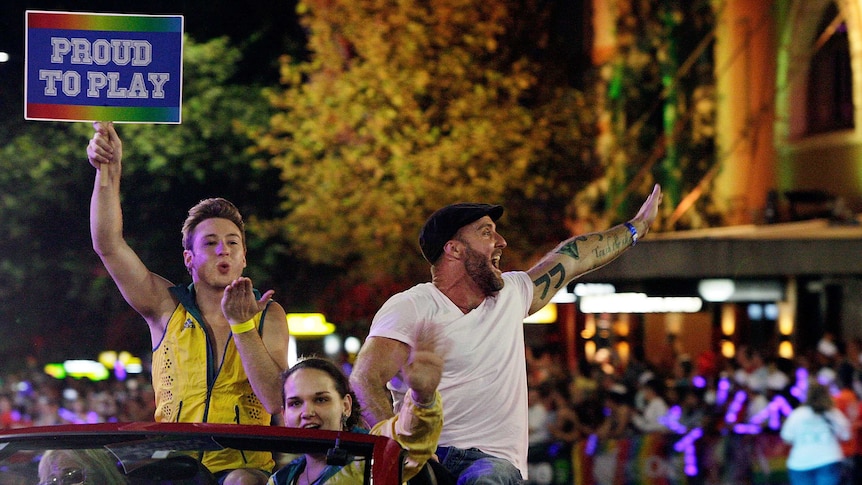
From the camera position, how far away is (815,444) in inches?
495

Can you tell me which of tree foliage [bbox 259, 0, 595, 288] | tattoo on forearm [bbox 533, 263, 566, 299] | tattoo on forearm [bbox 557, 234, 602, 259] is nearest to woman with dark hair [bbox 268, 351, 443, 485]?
tattoo on forearm [bbox 533, 263, 566, 299]

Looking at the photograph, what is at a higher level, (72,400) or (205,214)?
(205,214)

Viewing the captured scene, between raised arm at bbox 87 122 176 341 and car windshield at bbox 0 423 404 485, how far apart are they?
1.21 meters

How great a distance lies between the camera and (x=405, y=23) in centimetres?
2011

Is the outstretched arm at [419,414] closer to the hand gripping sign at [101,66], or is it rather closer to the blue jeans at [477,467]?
the blue jeans at [477,467]

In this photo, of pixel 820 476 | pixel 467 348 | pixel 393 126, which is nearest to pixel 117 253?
pixel 467 348

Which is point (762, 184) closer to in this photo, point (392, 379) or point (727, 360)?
point (727, 360)

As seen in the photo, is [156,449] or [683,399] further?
[683,399]

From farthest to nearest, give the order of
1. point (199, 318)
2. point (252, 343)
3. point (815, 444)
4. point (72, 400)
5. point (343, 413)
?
1. point (72, 400)
2. point (815, 444)
3. point (199, 318)
4. point (252, 343)
5. point (343, 413)

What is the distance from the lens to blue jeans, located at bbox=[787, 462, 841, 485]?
41.2 feet

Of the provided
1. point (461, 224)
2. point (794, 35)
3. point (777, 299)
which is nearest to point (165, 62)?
point (461, 224)

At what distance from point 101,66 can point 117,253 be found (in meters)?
0.90

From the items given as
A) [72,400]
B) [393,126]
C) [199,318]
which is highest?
[393,126]

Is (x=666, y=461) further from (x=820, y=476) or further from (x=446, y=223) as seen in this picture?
(x=446, y=223)
